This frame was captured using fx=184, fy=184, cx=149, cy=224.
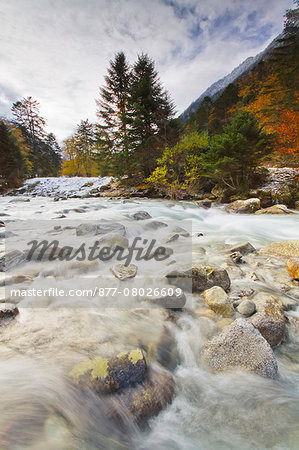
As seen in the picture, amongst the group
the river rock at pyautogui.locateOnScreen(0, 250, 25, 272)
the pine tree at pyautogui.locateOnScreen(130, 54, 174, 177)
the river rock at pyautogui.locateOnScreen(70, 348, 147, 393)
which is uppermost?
the pine tree at pyautogui.locateOnScreen(130, 54, 174, 177)

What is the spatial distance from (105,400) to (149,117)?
16654 millimetres

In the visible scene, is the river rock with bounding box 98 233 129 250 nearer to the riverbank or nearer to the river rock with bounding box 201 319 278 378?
the river rock with bounding box 201 319 278 378

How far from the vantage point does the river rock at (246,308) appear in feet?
6.55

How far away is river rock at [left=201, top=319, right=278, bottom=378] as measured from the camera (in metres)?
1.47

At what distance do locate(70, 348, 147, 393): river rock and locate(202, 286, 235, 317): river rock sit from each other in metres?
1.09

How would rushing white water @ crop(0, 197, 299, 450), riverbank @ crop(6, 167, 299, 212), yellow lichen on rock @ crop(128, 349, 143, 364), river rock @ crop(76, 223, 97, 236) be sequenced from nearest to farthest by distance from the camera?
rushing white water @ crop(0, 197, 299, 450) → yellow lichen on rock @ crop(128, 349, 143, 364) → river rock @ crop(76, 223, 97, 236) → riverbank @ crop(6, 167, 299, 212)

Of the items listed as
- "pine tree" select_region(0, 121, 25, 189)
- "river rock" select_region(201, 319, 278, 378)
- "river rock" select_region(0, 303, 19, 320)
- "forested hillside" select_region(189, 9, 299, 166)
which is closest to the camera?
"river rock" select_region(201, 319, 278, 378)

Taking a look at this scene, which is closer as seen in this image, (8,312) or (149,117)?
(8,312)

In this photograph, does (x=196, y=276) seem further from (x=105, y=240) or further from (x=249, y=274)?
(x=105, y=240)

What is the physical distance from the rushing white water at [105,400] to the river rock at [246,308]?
370 millimetres

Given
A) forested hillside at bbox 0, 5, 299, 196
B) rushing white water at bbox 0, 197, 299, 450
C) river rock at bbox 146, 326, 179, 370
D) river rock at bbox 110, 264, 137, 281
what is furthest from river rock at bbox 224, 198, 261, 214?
river rock at bbox 146, 326, 179, 370

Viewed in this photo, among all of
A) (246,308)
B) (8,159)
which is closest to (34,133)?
(8,159)

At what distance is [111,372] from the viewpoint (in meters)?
1.24

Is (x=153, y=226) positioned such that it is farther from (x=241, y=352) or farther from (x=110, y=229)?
(x=241, y=352)
